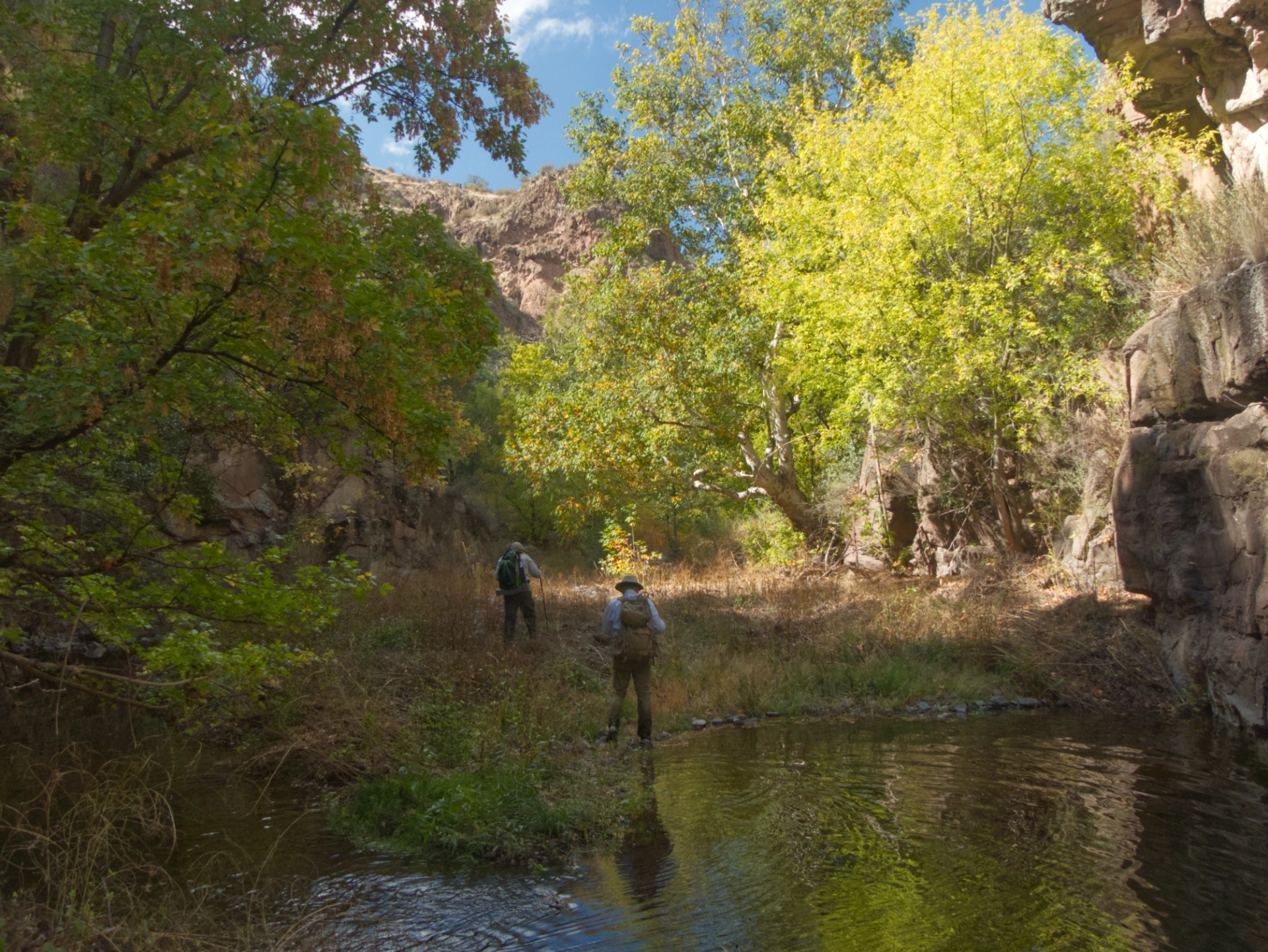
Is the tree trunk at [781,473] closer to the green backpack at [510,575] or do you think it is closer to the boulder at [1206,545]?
the green backpack at [510,575]

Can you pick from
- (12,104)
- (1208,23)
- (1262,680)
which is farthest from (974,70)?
(12,104)

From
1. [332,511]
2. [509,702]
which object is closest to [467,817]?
[509,702]

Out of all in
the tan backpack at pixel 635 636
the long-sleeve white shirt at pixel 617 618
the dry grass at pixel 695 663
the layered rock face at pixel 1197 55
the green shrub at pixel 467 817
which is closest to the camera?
the green shrub at pixel 467 817

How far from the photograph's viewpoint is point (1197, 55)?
16672 millimetres

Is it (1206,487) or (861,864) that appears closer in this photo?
(861,864)

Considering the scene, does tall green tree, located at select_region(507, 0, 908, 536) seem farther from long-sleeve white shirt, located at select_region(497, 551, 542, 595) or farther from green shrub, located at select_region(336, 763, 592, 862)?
green shrub, located at select_region(336, 763, 592, 862)

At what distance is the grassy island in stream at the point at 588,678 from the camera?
738 centimetres

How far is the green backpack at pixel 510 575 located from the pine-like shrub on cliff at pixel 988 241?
768 centimetres

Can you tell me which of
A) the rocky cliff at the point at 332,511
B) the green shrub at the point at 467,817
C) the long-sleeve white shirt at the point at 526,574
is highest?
the rocky cliff at the point at 332,511

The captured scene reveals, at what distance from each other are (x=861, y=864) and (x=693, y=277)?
719 inches

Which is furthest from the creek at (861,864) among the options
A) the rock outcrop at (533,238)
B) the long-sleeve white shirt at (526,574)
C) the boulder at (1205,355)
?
the rock outcrop at (533,238)

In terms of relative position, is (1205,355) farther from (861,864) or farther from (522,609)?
(522,609)

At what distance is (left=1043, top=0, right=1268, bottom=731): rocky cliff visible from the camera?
10086 mm

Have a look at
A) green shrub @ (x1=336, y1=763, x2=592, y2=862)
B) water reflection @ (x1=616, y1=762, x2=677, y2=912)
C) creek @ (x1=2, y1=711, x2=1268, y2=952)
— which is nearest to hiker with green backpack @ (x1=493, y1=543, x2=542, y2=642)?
creek @ (x1=2, y1=711, x2=1268, y2=952)
